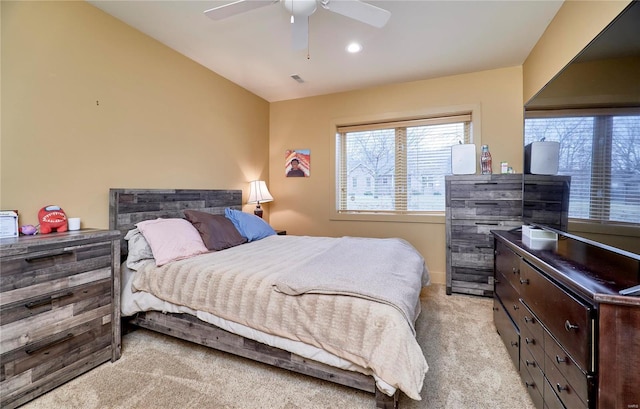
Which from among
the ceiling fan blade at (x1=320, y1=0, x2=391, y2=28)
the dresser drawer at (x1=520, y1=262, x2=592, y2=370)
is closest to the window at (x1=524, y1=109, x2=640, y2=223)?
the dresser drawer at (x1=520, y1=262, x2=592, y2=370)

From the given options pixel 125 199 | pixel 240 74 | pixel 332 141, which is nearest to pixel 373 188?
pixel 332 141

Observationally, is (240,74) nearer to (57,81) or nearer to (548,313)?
(57,81)

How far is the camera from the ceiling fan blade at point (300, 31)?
6.37ft

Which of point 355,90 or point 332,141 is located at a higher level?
point 355,90

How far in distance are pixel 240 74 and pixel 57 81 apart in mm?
1829

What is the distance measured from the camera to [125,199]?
235 cm

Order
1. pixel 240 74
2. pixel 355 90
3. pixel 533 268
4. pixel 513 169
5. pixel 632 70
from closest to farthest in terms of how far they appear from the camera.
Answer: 1. pixel 632 70
2. pixel 533 268
3. pixel 513 169
4. pixel 240 74
5. pixel 355 90

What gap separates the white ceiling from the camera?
2.18m

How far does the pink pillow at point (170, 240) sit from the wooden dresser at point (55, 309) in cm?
28

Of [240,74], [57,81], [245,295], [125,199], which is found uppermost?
[240,74]

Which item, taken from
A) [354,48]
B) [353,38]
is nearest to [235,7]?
[353,38]

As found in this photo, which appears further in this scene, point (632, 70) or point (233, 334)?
point (233, 334)

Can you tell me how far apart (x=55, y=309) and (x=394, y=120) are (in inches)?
149

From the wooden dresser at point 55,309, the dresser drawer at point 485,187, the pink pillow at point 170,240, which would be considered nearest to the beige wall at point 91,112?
the pink pillow at point 170,240
